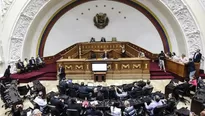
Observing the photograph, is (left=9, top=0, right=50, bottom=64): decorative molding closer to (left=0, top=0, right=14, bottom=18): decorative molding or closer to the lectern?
(left=0, top=0, right=14, bottom=18): decorative molding

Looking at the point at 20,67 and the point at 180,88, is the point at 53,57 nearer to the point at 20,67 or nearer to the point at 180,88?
the point at 20,67

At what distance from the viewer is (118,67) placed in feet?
35.7

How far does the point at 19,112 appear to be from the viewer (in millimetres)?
5527

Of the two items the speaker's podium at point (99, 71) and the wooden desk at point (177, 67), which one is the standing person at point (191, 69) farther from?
the speaker's podium at point (99, 71)

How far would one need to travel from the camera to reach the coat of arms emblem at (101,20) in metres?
15.2

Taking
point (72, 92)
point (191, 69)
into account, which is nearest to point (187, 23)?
point (191, 69)

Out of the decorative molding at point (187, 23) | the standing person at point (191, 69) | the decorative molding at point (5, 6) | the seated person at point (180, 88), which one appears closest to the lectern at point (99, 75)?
the seated person at point (180, 88)

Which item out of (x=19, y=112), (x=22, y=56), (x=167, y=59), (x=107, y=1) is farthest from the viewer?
(x=107, y=1)

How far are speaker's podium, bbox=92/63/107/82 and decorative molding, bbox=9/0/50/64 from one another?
226 inches

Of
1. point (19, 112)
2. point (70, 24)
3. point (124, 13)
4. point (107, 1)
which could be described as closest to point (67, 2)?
point (70, 24)

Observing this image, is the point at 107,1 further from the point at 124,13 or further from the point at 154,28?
the point at 154,28

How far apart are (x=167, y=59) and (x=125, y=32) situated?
4831 mm

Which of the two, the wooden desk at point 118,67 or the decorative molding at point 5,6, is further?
the decorative molding at point 5,6

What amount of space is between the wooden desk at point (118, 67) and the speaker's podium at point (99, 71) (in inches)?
10.6
